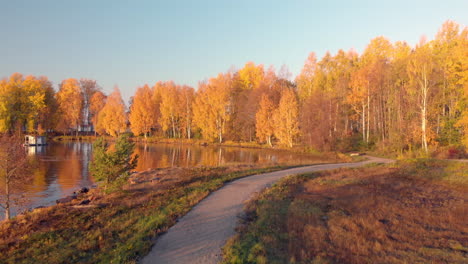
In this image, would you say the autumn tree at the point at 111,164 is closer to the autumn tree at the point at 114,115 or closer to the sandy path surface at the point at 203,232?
the sandy path surface at the point at 203,232

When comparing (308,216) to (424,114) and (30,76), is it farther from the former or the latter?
(30,76)

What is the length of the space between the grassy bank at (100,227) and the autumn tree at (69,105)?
210 ft

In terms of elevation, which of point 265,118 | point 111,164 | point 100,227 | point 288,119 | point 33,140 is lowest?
point 100,227

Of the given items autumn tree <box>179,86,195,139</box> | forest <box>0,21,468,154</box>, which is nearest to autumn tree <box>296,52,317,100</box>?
forest <box>0,21,468,154</box>

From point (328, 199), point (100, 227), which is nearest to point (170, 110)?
point (328, 199)

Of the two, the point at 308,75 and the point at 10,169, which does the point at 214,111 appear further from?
the point at 10,169

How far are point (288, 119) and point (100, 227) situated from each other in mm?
36792

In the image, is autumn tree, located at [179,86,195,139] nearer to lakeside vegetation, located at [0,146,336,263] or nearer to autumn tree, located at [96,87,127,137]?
autumn tree, located at [96,87,127,137]

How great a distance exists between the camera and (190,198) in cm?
1148

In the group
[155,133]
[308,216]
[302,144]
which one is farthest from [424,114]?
[155,133]

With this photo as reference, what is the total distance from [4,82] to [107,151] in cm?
5789

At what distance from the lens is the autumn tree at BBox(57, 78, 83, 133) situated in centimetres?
6831

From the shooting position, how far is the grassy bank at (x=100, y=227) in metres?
6.91

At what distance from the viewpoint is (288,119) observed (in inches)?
1705
